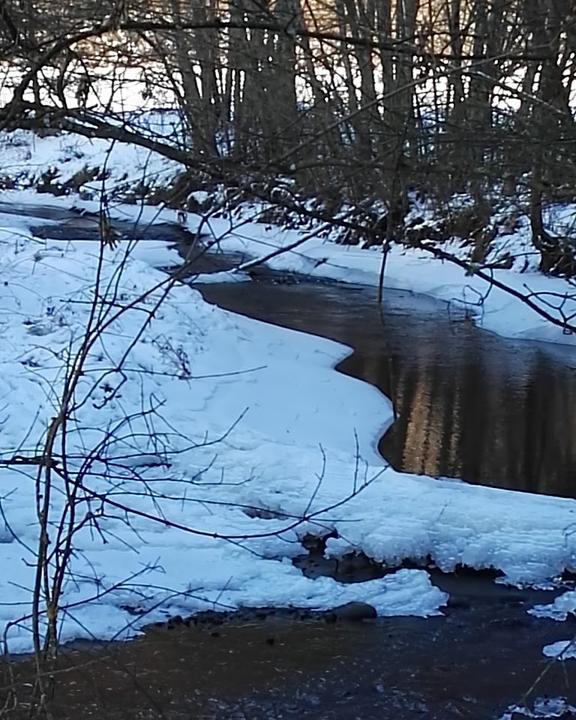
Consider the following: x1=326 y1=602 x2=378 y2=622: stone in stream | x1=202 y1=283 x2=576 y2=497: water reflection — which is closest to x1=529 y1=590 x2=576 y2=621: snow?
x1=326 y1=602 x2=378 y2=622: stone in stream

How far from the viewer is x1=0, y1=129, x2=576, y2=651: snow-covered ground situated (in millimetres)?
5602

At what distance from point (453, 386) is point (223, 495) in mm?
4825

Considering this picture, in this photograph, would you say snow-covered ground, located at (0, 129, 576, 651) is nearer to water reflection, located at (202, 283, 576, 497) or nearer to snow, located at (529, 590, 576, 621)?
snow, located at (529, 590, 576, 621)

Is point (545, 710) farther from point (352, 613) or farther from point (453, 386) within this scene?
point (453, 386)

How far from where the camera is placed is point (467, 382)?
11617 millimetres

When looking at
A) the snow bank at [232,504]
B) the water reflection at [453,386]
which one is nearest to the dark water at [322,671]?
the snow bank at [232,504]

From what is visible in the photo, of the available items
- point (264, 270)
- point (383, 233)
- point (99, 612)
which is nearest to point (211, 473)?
point (99, 612)

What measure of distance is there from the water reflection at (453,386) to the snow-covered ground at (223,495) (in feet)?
1.56

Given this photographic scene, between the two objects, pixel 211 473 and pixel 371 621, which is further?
pixel 211 473

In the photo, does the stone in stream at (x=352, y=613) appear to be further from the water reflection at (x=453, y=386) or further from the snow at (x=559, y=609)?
the water reflection at (x=453, y=386)

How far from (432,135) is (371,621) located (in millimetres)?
2960

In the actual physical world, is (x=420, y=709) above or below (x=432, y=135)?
below

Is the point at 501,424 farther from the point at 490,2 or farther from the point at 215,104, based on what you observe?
the point at 215,104

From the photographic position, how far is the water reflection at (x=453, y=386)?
8.86 metres
